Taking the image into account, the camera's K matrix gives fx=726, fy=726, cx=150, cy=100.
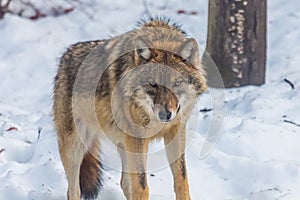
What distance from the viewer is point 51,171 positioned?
630 cm

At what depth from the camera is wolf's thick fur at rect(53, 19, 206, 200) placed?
5156mm

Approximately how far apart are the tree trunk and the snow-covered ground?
10.0 inches

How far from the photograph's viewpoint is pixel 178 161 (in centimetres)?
559

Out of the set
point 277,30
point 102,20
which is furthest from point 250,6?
point 102,20

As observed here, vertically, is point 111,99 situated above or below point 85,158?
above

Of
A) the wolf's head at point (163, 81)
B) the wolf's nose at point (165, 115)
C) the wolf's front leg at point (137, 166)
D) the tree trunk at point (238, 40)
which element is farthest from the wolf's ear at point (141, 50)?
the tree trunk at point (238, 40)

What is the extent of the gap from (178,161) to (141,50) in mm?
960

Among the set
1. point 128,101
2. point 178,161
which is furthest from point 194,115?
point 128,101

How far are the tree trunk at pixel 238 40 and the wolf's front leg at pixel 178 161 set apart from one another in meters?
3.04

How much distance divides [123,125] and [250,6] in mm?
3608

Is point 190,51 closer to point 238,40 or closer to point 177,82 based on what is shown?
point 177,82

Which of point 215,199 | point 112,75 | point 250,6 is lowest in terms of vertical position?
point 215,199

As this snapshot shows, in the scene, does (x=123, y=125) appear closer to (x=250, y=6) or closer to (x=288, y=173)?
(x=288, y=173)

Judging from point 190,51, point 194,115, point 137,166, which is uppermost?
point 190,51
